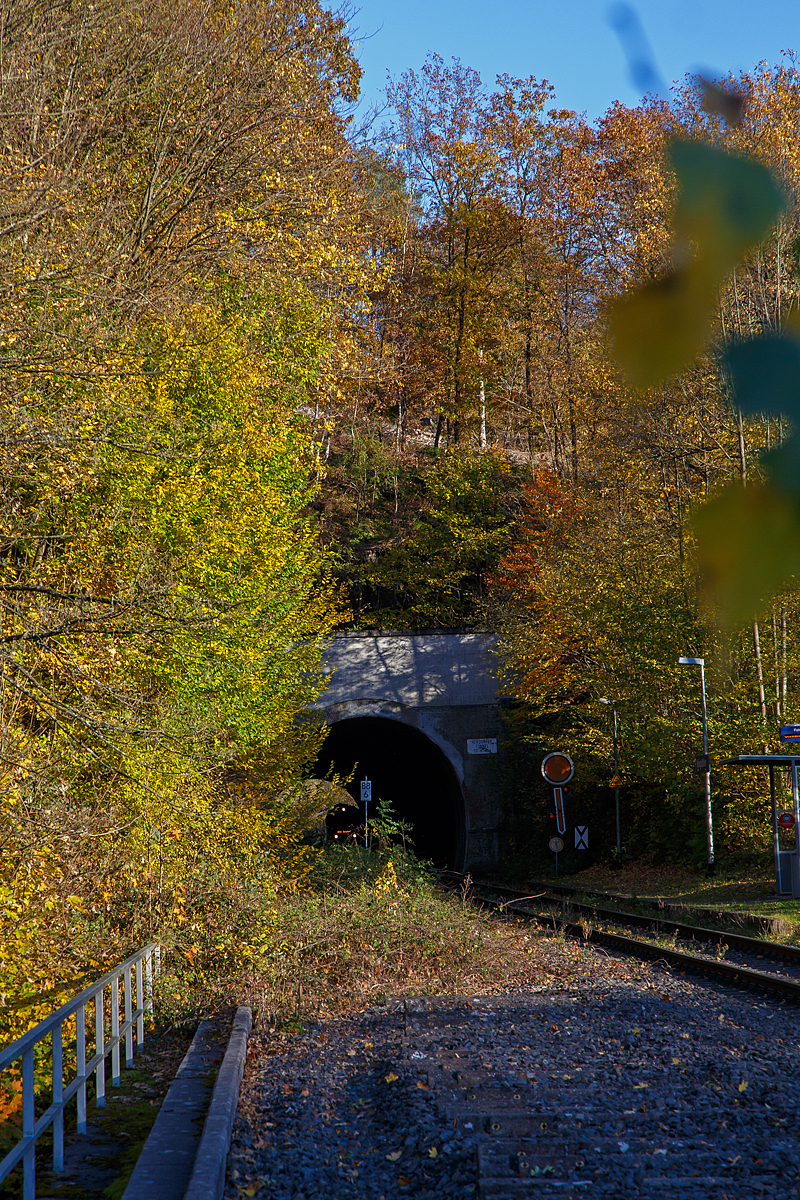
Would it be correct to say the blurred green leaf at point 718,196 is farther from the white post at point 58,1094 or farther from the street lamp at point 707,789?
the street lamp at point 707,789

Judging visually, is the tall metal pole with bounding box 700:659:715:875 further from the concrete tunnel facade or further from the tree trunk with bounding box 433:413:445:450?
the tree trunk with bounding box 433:413:445:450

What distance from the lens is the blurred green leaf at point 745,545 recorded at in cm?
86

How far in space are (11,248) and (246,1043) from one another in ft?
24.9

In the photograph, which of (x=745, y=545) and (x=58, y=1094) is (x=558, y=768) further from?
(x=745, y=545)

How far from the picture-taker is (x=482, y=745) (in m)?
31.4

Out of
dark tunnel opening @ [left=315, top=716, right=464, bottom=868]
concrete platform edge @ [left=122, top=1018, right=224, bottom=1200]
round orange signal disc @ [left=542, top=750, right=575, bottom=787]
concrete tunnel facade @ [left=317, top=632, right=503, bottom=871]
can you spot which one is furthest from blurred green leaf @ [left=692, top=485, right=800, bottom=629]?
dark tunnel opening @ [left=315, top=716, right=464, bottom=868]

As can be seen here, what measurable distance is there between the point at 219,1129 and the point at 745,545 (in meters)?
5.24

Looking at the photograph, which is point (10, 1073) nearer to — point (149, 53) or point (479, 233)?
point (149, 53)

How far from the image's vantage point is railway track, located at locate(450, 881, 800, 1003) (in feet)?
34.2

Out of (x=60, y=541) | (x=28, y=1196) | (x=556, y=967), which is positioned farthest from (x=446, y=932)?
(x=28, y=1196)

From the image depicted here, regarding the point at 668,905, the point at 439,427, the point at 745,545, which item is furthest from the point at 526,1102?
the point at 439,427

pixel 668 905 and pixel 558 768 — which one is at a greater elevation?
pixel 558 768

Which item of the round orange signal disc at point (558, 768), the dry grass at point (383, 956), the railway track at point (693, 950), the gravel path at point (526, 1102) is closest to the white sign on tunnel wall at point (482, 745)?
the round orange signal disc at point (558, 768)

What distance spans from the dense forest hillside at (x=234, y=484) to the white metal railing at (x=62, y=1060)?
2.83 feet
